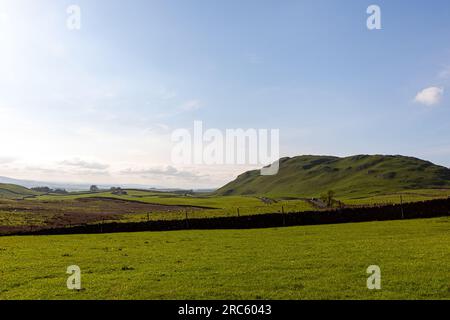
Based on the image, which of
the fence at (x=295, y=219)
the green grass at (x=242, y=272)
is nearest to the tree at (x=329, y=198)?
the fence at (x=295, y=219)

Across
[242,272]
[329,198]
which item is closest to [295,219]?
[329,198]

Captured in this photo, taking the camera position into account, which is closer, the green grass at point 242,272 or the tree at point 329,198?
the green grass at point 242,272

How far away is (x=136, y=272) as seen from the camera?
25656 millimetres

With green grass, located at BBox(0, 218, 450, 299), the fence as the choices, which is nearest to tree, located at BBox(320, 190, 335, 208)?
the fence

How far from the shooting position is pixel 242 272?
2453cm

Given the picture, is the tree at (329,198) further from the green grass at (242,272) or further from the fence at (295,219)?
the green grass at (242,272)

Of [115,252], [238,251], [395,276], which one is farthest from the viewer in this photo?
[115,252]

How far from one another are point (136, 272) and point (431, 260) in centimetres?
2040

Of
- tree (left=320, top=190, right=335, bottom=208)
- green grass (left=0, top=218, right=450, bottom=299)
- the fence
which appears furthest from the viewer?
tree (left=320, top=190, right=335, bottom=208)

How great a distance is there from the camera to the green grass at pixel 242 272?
19.9 metres

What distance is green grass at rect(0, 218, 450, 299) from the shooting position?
1992 centimetres

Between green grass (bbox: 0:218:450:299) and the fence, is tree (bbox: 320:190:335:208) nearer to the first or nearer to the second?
the fence
